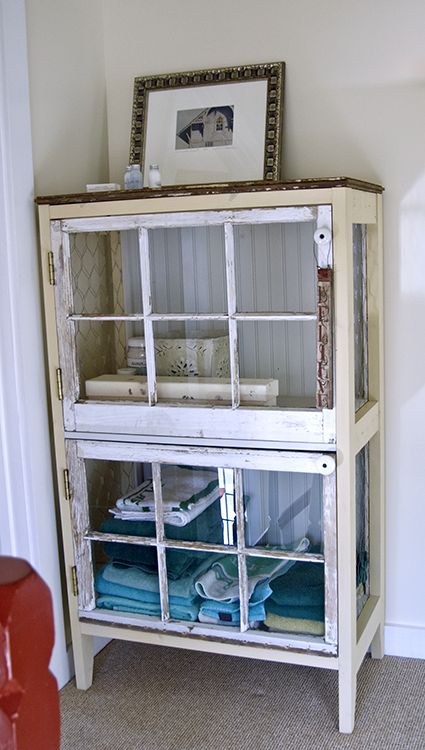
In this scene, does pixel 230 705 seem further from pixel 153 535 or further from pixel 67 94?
pixel 67 94

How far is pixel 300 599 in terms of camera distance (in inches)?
81.7

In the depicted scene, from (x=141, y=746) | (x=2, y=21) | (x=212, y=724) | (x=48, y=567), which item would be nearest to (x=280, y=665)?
(x=212, y=724)

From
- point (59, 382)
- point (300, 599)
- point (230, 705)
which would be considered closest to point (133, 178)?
point (59, 382)

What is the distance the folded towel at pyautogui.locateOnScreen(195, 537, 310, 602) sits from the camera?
6.77 ft

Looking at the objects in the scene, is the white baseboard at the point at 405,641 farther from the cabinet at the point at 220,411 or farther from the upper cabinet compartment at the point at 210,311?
the upper cabinet compartment at the point at 210,311

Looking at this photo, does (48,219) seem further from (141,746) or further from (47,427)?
(141,746)

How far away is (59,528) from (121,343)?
0.59 meters

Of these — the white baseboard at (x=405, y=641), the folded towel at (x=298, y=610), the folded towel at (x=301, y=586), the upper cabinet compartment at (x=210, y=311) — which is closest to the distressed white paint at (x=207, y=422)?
the upper cabinet compartment at (x=210, y=311)

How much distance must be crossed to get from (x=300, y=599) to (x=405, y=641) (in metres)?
0.55

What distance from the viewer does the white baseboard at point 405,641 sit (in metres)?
2.42

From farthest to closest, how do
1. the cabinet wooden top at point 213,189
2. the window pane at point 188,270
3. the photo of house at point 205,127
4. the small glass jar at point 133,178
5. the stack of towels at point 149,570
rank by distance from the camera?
the photo of house at point 205,127
the small glass jar at point 133,178
the stack of towels at point 149,570
the window pane at point 188,270
the cabinet wooden top at point 213,189

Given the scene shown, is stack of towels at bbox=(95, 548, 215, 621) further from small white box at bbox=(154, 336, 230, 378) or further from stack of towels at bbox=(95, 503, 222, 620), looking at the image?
small white box at bbox=(154, 336, 230, 378)

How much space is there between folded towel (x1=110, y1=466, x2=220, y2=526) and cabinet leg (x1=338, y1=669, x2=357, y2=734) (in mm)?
531

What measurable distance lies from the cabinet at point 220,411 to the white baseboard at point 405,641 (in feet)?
0.58
